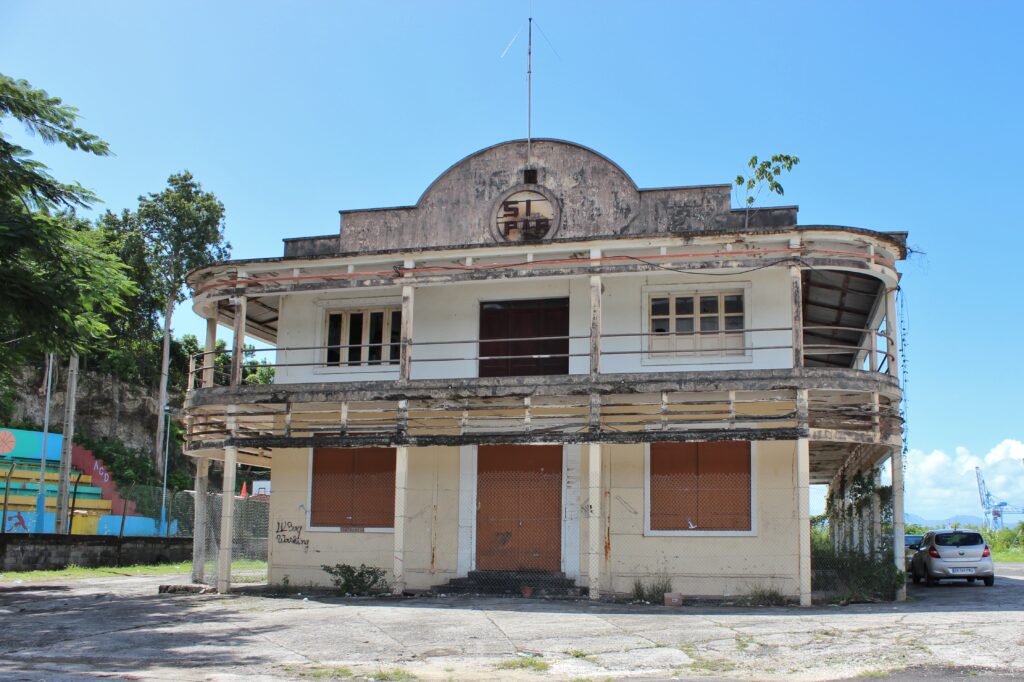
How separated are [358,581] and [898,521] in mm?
9845

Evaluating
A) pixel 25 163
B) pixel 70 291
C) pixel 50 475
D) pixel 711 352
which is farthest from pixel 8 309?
pixel 50 475

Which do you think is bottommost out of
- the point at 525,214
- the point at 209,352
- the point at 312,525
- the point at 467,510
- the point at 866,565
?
the point at 866,565

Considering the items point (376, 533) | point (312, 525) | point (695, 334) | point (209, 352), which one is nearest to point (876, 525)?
point (695, 334)

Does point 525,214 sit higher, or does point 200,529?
point 525,214

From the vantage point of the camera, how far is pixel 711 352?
61.9 feet

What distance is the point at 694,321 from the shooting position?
19172mm

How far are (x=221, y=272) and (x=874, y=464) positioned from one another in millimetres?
14058

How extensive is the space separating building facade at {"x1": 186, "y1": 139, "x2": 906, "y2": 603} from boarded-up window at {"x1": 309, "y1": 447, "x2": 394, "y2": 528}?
5 centimetres

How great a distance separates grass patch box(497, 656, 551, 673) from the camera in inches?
416

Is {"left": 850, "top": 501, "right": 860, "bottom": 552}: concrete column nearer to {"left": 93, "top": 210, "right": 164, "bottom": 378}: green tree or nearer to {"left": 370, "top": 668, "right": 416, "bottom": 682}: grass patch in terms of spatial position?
{"left": 370, "top": 668, "right": 416, "bottom": 682}: grass patch

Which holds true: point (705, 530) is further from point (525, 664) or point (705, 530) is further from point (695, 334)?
point (525, 664)

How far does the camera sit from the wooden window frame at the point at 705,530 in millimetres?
17953

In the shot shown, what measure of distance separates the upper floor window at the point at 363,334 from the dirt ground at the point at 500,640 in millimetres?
5576

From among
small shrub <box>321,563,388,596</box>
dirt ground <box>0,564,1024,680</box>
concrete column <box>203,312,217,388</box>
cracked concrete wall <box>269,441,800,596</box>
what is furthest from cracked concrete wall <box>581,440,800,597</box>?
concrete column <box>203,312,217,388</box>
